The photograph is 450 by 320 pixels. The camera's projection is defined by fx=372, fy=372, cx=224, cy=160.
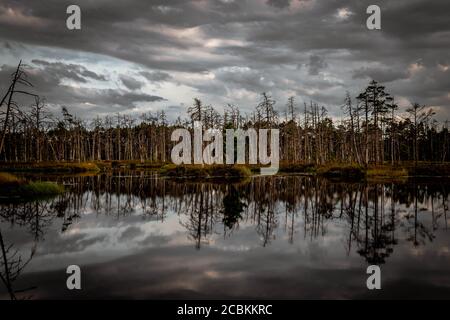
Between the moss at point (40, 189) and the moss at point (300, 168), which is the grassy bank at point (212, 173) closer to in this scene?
the moss at point (300, 168)

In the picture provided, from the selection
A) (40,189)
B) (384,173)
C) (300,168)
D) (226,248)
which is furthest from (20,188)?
(300,168)

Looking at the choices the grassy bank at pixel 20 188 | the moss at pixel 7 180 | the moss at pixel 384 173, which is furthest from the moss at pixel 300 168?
the moss at pixel 7 180

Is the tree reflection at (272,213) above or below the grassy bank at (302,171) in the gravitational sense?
below

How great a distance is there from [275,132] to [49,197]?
65511 millimetres

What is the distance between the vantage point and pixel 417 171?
194 feet

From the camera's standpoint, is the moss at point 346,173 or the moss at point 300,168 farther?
the moss at point 300,168

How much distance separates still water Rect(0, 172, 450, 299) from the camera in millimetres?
9672

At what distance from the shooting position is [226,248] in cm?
1425

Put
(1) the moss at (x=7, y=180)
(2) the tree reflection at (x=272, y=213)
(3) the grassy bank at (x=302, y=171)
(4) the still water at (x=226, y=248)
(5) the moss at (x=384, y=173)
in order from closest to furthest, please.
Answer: (4) the still water at (x=226, y=248)
(2) the tree reflection at (x=272, y=213)
(1) the moss at (x=7, y=180)
(5) the moss at (x=384, y=173)
(3) the grassy bank at (x=302, y=171)

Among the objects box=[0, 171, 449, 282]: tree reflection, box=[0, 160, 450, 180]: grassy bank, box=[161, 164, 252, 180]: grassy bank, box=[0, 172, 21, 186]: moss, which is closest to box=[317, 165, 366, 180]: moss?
box=[0, 160, 450, 180]: grassy bank

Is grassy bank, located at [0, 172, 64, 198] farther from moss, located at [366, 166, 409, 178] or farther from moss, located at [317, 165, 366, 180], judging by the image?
moss, located at [366, 166, 409, 178]

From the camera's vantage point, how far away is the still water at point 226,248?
9.67 meters
